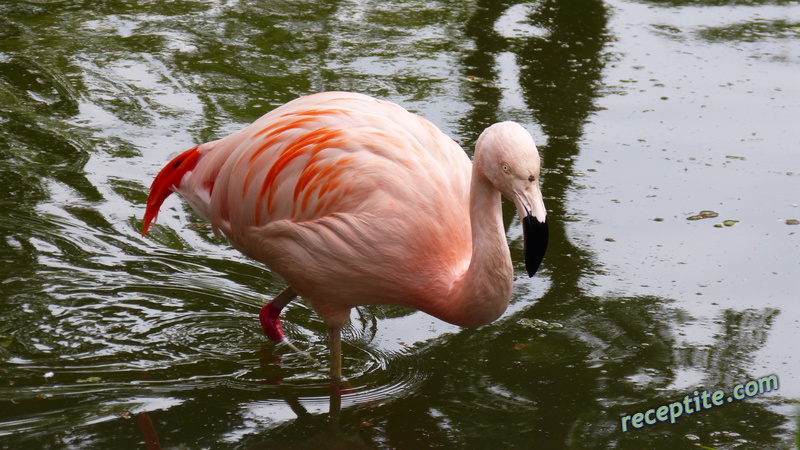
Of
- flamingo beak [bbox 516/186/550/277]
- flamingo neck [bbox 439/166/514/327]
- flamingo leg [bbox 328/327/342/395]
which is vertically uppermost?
flamingo beak [bbox 516/186/550/277]

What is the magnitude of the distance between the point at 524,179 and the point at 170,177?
190 centimetres

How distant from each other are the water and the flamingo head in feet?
2.89

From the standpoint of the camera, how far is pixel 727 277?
509 cm

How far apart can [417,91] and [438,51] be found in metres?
0.91

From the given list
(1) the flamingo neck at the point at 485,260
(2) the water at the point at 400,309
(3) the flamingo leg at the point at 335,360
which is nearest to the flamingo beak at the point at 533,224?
(1) the flamingo neck at the point at 485,260

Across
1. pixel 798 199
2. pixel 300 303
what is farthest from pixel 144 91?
pixel 798 199

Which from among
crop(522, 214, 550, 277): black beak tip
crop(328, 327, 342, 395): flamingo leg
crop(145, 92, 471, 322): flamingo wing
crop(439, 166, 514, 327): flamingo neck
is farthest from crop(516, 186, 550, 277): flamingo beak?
crop(328, 327, 342, 395): flamingo leg

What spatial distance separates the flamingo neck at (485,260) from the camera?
3625mm

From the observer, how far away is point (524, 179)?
3.38 m

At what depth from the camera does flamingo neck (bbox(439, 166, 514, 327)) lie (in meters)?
3.62

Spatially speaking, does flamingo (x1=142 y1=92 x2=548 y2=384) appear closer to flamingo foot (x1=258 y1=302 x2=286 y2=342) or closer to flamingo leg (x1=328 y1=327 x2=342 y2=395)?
flamingo leg (x1=328 y1=327 x2=342 y2=395)

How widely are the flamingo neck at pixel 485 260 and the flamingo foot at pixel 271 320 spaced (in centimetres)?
105

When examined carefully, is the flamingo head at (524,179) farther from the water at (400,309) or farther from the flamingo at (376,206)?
the water at (400,309)

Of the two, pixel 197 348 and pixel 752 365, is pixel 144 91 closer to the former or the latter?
pixel 197 348
